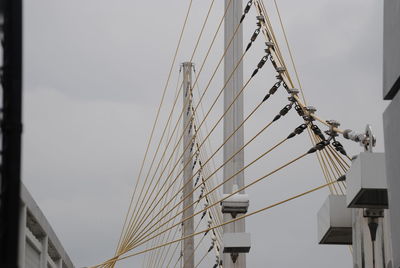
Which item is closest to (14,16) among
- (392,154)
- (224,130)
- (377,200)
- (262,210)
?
(392,154)

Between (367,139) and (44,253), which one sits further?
(44,253)

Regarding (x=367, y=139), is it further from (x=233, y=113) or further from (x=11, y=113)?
(x=233, y=113)

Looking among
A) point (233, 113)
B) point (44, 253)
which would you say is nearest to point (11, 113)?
point (44, 253)

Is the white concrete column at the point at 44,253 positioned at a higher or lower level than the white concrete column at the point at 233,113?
lower

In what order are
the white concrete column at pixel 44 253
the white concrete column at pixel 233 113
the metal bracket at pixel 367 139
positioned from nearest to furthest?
the metal bracket at pixel 367 139, the white concrete column at pixel 44 253, the white concrete column at pixel 233 113

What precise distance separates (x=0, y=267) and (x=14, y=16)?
0.74m

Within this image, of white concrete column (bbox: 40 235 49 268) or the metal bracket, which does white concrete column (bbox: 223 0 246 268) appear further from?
the metal bracket

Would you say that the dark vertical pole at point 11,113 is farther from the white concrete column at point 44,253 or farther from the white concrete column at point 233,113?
the white concrete column at point 233,113

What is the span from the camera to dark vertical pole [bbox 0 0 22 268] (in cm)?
281

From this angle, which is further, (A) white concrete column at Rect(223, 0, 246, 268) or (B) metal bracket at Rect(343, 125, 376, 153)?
(A) white concrete column at Rect(223, 0, 246, 268)

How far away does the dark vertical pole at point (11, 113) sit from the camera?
9.23ft

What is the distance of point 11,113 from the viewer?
113 inches

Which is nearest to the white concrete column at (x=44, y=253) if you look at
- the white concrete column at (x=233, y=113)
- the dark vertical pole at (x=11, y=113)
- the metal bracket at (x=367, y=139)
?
the white concrete column at (x=233, y=113)

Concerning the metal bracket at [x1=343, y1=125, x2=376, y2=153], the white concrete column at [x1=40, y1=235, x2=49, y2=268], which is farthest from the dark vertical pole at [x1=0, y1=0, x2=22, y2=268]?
the white concrete column at [x1=40, y1=235, x2=49, y2=268]
